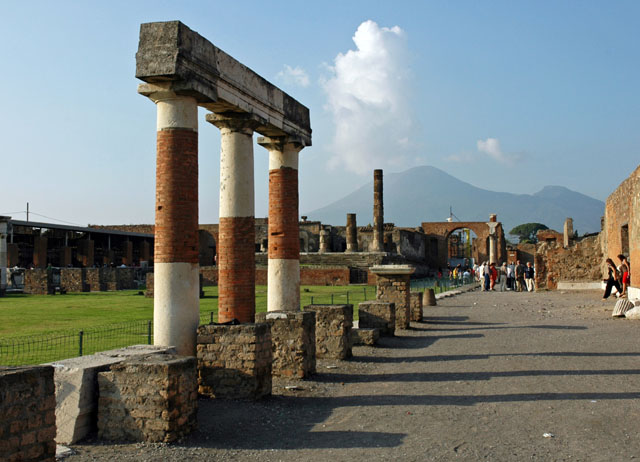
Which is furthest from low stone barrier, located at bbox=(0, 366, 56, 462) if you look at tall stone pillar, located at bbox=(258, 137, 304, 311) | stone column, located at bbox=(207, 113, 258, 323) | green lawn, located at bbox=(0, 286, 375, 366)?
tall stone pillar, located at bbox=(258, 137, 304, 311)

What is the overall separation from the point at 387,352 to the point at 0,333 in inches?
329

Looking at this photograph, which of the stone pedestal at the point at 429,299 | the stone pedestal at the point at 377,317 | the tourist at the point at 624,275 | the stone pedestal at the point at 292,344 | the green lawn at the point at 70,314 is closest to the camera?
the stone pedestal at the point at 292,344

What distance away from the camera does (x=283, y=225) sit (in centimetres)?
1047

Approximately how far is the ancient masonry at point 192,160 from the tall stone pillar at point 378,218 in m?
33.0

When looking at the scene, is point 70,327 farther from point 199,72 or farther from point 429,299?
point 429,299

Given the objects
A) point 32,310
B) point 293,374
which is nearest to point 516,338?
point 293,374

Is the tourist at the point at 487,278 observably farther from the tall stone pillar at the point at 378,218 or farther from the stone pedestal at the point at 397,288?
the stone pedestal at the point at 397,288

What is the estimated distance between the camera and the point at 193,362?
5.72 meters

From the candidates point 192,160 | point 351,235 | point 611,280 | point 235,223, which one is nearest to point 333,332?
point 235,223

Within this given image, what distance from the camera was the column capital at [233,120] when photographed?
9.05 meters

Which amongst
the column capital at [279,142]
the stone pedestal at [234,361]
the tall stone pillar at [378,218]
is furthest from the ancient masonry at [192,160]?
the tall stone pillar at [378,218]

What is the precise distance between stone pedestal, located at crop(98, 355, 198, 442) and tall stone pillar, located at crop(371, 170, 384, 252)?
37290mm

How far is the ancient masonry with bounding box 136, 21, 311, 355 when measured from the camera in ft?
23.9

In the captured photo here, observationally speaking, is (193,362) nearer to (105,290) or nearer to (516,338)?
(516,338)
